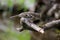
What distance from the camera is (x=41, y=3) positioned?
122cm

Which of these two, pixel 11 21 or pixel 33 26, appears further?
pixel 11 21

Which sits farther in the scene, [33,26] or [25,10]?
[25,10]

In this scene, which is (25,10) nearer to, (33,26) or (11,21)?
(11,21)

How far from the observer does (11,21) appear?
1055mm

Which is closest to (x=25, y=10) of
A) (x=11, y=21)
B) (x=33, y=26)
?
(x=11, y=21)

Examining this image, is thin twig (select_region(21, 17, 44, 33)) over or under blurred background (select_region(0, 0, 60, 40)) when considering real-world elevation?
over

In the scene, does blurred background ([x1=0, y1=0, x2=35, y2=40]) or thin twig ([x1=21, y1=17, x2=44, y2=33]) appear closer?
thin twig ([x1=21, y1=17, x2=44, y2=33])

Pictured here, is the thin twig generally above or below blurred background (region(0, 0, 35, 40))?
above

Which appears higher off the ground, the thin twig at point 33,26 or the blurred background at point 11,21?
the thin twig at point 33,26

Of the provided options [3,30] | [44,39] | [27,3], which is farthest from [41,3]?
[44,39]

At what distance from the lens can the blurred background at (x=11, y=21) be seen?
2.98 ft

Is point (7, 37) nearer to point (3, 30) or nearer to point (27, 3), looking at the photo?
point (3, 30)

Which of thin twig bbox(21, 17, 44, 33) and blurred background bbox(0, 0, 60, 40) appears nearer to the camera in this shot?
thin twig bbox(21, 17, 44, 33)

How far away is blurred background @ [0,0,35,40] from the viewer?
0.91 metres
